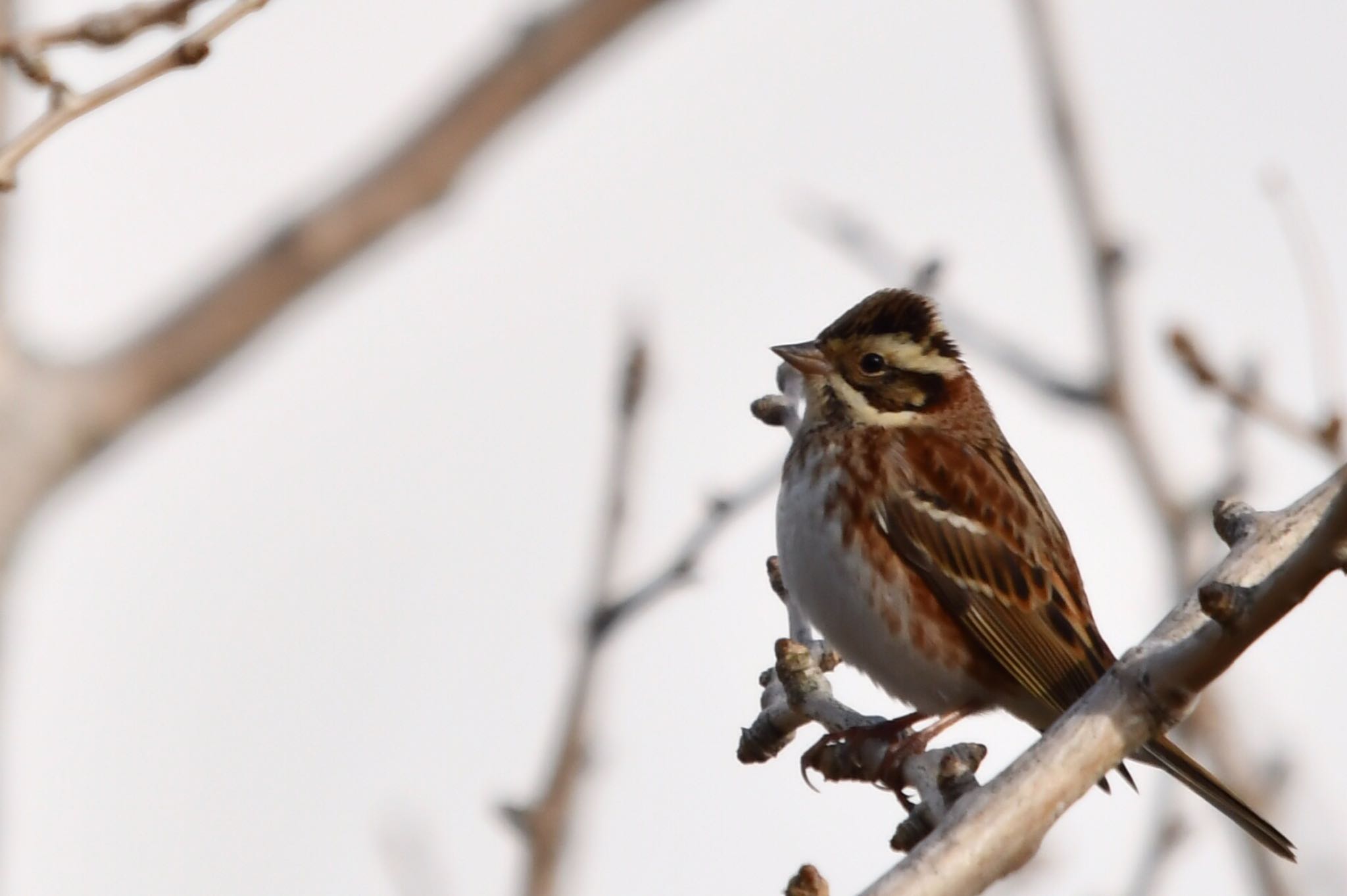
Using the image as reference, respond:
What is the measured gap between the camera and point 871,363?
27.2ft

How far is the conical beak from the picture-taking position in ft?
26.6

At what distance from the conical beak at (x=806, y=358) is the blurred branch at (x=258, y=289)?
4.68 feet

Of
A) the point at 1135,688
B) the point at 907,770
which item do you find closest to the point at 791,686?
the point at 907,770

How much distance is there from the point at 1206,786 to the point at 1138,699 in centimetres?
190

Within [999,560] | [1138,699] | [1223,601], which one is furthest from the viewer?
[999,560]

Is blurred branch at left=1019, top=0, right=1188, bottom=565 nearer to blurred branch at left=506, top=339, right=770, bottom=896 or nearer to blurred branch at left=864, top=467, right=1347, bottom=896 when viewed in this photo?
blurred branch at left=506, top=339, right=770, bottom=896

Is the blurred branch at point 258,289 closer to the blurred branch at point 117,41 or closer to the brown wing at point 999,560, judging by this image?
the blurred branch at point 117,41

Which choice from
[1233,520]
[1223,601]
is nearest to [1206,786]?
[1233,520]

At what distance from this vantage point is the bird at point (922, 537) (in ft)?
24.5

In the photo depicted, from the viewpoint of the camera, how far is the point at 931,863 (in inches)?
158

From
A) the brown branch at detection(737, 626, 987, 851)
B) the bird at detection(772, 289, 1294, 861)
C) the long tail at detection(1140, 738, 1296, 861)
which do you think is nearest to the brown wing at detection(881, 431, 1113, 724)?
the bird at detection(772, 289, 1294, 861)

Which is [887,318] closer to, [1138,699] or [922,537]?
[922,537]

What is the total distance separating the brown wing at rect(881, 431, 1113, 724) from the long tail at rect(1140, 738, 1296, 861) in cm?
97

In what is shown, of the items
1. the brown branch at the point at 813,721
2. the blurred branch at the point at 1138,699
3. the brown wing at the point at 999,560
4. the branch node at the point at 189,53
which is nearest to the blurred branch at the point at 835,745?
the brown branch at the point at 813,721
